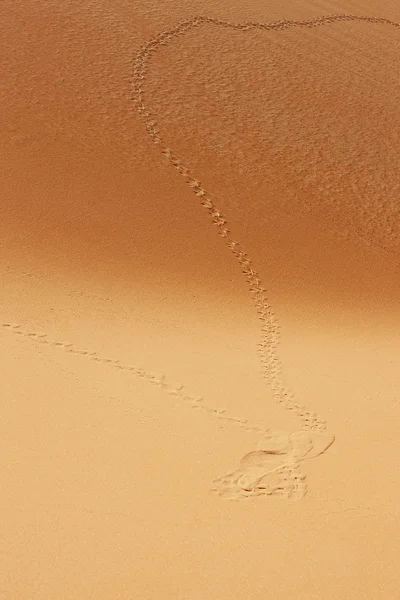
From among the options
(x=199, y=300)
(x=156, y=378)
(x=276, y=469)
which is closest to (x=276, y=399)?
(x=156, y=378)

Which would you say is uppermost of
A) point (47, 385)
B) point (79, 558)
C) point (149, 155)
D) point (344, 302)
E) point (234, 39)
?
point (234, 39)

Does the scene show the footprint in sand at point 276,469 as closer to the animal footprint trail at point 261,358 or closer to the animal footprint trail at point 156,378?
the animal footprint trail at point 261,358

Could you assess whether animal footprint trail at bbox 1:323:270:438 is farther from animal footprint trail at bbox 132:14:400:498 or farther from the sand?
animal footprint trail at bbox 132:14:400:498

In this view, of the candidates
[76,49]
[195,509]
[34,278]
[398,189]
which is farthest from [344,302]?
[76,49]

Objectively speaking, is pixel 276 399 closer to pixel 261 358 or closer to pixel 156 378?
pixel 261 358

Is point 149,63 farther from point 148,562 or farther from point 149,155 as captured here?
point 148,562

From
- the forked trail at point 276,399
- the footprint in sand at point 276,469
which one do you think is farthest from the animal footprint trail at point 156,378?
the footprint in sand at point 276,469

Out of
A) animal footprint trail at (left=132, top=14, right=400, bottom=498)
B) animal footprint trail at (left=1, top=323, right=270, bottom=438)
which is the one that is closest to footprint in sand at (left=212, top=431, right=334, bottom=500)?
animal footprint trail at (left=132, top=14, right=400, bottom=498)
